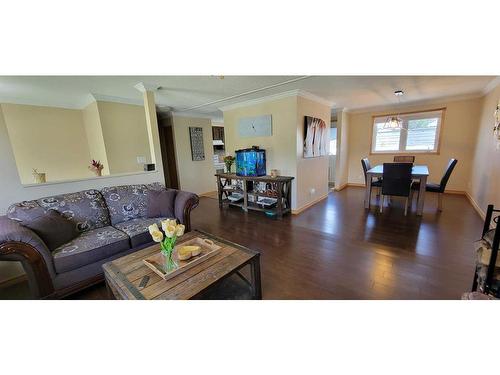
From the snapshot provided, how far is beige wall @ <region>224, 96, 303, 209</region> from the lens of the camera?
3404mm

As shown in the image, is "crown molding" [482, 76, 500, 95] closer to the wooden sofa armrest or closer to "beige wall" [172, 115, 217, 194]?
"beige wall" [172, 115, 217, 194]

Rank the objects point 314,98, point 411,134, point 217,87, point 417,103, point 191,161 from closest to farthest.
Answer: point 217,87 → point 314,98 → point 417,103 → point 411,134 → point 191,161

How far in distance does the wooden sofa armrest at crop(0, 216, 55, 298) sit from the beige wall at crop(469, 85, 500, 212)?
4946 mm

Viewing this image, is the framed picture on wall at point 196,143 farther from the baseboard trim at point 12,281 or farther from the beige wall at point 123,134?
the baseboard trim at point 12,281

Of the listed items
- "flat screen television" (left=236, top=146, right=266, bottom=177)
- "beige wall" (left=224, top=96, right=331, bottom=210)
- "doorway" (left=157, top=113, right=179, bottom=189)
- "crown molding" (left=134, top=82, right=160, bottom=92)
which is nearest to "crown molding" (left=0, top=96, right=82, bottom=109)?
"doorway" (left=157, top=113, right=179, bottom=189)

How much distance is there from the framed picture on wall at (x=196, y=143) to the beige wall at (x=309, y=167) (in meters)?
2.79

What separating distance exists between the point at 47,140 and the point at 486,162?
7.44 meters

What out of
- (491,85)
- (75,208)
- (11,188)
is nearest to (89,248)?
(75,208)

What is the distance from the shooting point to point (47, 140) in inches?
138

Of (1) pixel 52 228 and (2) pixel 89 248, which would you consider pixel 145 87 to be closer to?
(1) pixel 52 228

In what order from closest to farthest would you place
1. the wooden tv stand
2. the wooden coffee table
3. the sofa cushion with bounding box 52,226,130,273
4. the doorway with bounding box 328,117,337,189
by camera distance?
the wooden coffee table
the sofa cushion with bounding box 52,226,130,273
the wooden tv stand
the doorway with bounding box 328,117,337,189
